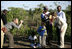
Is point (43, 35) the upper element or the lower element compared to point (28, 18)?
lower

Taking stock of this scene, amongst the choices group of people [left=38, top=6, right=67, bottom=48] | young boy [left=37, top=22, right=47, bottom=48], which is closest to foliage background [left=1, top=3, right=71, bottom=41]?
group of people [left=38, top=6, right=67, bottom=48]

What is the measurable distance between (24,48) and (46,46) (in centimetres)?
88

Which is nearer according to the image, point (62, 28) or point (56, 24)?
point (62, 28)

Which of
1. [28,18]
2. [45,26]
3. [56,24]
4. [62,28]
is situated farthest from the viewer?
[28,18]

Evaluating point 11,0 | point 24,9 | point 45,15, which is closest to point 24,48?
point 45,15

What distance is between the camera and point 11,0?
10180mm

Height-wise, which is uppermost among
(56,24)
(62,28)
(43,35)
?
(56,24)

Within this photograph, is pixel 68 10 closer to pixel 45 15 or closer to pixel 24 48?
pixel 45 15

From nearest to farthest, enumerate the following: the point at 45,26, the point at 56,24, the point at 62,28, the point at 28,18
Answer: the point at 62,28 → the point at 56,24 → the point at 45,26 → the point at 28,18

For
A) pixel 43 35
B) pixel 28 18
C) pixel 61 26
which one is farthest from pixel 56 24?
pixel 28 18

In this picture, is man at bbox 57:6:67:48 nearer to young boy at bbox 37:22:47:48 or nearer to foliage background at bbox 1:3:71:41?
young boy at bbox 37:22:47:48

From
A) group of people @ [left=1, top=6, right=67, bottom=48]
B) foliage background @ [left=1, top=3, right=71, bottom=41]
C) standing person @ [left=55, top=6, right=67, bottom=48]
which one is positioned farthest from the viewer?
foliage background @ [left=1, top=3, right=71, bottom=41]

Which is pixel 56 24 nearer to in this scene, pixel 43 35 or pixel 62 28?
pixel 62 28

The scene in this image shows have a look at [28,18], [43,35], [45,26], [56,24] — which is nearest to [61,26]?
[56,24]
